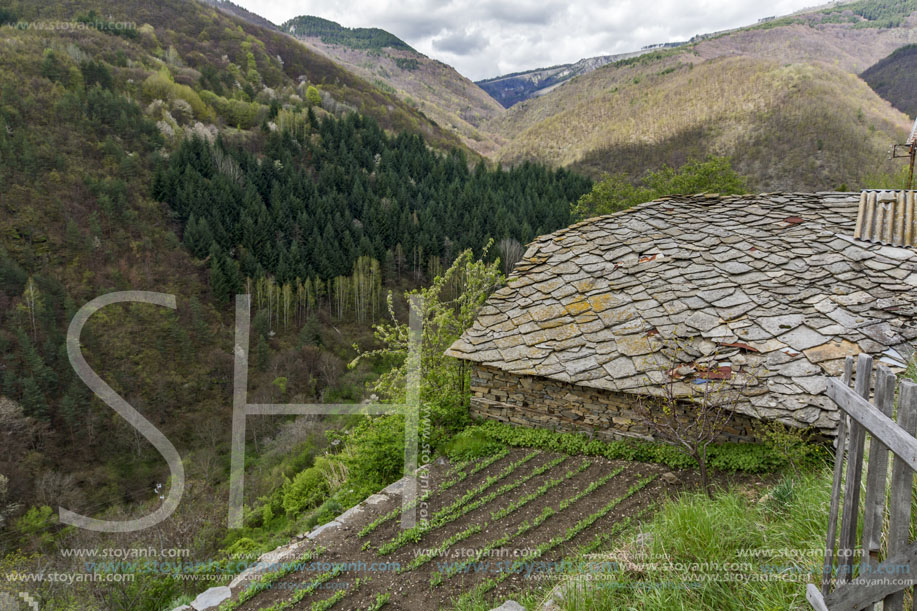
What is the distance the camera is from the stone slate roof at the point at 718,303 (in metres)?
6.12

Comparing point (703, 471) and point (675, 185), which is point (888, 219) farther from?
point (675, 185)

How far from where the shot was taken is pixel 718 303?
Answer: 285 inches

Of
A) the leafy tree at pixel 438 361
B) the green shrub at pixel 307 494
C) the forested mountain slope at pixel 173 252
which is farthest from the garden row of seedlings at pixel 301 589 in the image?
the green shrub at pixel 307 494

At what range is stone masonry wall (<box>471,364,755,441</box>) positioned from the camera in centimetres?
672

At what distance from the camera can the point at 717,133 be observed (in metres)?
63.8

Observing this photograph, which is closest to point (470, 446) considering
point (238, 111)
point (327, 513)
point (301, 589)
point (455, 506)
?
point (455, 506)

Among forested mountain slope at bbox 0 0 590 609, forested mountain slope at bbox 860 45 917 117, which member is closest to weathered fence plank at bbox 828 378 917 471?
forested mountain slope at bbox 0 0 590 609

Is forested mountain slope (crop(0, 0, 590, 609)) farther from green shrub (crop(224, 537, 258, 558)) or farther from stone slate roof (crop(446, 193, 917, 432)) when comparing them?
stone slate roof (crop(446, 193, 917, 432))

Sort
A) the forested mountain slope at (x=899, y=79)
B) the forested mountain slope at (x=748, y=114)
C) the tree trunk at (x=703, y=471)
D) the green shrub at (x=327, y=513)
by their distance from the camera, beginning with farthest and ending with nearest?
the forested mountain slope at (x=899, y=79), the forested mountain slope at (x=748, y=114), the green shrub at (x=327, y=513), the tree trunk at (x=703, y=471)

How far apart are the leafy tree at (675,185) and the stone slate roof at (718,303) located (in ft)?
40.6

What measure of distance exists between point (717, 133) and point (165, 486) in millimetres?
74814

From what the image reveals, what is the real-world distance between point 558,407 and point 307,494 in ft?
18.9

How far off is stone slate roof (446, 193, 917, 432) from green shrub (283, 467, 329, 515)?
14.1 feet

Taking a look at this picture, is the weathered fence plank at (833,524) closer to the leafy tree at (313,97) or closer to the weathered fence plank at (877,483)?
the weathered fence plank at (877,483)
